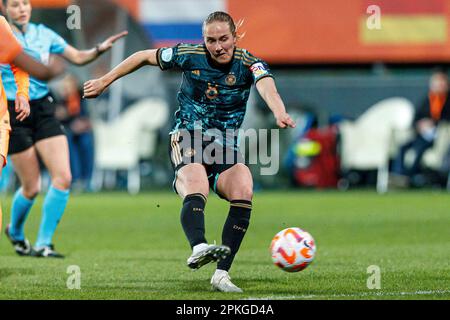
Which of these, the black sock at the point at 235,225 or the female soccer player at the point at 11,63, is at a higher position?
the female soccer player at the point at 11,63

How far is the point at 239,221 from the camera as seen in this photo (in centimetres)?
758

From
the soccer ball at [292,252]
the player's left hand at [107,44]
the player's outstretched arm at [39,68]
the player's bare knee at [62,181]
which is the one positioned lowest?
the soccer ball at [292,252]

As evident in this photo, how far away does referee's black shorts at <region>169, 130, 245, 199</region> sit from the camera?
7.77 m

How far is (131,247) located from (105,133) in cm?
1116

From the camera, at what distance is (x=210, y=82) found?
307 inches

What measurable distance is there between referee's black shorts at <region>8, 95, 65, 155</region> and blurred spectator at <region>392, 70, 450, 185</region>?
12049 mm

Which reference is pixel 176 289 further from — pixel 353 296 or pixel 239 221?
pixel 353 296

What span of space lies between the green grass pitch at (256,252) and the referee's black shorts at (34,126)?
1.14 metres

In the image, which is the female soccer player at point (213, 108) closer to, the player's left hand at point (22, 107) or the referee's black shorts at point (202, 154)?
the referee's black shorts at point (202, 154)

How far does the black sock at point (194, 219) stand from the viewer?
7.24 metres

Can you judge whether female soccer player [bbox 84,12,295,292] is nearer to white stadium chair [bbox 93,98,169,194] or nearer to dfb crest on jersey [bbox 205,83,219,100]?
dfb crest on jersey [bbox 205,83,219,100]

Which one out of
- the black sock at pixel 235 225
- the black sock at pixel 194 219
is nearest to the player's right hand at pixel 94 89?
the black sock at pixel 194 219
